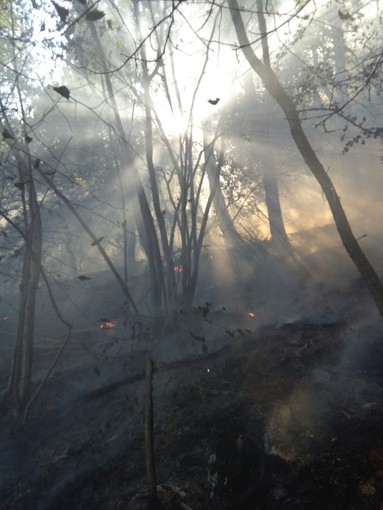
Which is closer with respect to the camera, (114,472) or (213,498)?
(213,498)

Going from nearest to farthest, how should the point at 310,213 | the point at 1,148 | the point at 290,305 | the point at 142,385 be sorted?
the point at 142,385 → the point at 290,305 → the point at 1,148 → the point at 310,213

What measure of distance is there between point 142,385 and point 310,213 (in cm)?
2103

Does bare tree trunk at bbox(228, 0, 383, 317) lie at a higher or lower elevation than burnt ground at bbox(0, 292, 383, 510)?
higher

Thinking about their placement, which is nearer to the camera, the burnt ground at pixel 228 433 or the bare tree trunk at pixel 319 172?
the burnt ground at pixel 228 433

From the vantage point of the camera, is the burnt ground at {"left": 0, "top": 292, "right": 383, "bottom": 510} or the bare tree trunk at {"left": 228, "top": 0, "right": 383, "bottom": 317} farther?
the bare tree trunk at {"left": 228, "top": 0, "right": 383, "bottom": 317}

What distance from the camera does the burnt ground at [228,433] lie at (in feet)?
13.7

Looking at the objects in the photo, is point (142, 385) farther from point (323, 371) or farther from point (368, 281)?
point (368, 281)

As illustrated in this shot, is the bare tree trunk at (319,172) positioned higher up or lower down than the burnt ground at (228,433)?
higher up

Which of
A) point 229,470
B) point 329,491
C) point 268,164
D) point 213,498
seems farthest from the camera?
point 268,164

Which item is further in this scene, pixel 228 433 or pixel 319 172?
pixel 319 172

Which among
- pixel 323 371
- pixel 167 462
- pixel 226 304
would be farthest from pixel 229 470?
pixel 226 304

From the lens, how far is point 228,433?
16.8 feet

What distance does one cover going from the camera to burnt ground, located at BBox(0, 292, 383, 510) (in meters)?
4.19

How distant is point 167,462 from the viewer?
16.5 ft
